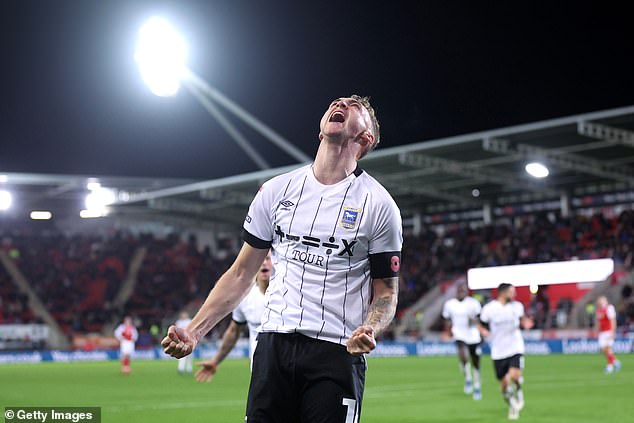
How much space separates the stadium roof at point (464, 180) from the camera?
34906 millimetres

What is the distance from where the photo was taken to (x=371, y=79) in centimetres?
4356

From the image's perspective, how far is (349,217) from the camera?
4.49 meters

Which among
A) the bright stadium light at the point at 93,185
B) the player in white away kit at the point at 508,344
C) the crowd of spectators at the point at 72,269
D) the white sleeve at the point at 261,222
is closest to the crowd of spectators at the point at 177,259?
the crowd of spectators at the point at 72,269

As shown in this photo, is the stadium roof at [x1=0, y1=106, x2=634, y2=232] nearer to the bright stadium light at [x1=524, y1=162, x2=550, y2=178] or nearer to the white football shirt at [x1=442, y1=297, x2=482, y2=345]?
the bright stadium light at [x1=524, y1=162, x2=550, y2=178]

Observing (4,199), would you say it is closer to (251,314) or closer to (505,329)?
(505,329)

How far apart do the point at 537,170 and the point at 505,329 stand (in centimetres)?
2612

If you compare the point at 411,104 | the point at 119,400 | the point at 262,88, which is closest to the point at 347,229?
the point at 119,400

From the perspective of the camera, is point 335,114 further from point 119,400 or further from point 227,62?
point 227,62

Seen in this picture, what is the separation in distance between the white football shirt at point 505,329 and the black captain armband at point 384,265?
1141cm

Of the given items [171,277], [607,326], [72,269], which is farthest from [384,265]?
[72,269]

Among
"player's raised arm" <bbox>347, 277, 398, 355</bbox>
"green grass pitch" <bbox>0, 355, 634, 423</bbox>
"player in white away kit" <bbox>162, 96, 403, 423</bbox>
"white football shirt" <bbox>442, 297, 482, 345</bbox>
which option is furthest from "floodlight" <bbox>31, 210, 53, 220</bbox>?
"player's raised arm" <bbox>347, 277, 398, 355</bbox>

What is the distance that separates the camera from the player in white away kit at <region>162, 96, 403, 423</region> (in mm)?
4281

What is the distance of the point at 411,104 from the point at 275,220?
39.1 metres

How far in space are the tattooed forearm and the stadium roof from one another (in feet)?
94.7
